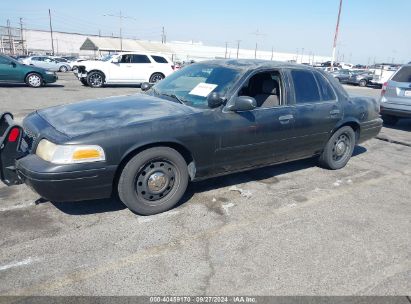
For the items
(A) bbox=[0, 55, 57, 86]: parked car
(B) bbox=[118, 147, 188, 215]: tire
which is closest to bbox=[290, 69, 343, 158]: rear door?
(B) bbox=[118, 147, 188, 215]: tire

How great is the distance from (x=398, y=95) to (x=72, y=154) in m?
8.36

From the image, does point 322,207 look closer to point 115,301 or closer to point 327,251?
point 327,251

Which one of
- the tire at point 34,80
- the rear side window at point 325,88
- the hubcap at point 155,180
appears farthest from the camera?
the tire at point 34,80

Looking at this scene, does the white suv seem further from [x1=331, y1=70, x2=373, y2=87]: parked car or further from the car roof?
[x1=331, y1=70, x2=373, y2=87]: parked car

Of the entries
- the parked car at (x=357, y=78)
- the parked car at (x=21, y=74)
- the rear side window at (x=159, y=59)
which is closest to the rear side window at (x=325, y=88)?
the rear side window at (x=159, y=59)

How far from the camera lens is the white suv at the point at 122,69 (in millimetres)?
16219

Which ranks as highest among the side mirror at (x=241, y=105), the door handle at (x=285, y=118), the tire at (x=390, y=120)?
the side mirror at (x=241, y=105)

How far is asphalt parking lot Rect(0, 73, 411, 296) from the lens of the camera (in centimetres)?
257

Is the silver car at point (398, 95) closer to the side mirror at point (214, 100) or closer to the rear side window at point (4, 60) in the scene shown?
the side mirror at point (214, 100)

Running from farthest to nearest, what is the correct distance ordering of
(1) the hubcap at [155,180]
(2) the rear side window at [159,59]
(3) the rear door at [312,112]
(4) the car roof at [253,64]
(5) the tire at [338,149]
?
1. (2) the rear side window at [159,59]
2. (5) the tire at [338,149]
3. (3) the rear door at [312,112]
4. (4) the car roof at [253,64]
5. (1) the hubcap at [155,180]

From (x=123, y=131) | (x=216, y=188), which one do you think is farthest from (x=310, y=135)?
(x=123, y=131)

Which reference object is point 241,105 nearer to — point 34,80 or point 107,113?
point 107,113

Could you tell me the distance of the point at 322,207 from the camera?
400 centimetres

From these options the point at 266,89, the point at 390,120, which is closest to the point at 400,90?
the point at 390,120
